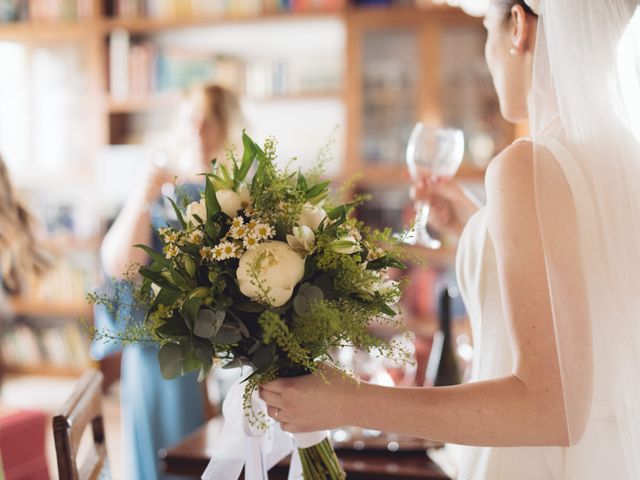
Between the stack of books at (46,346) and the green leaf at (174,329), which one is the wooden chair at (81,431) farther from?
the stack of books at (46,346)

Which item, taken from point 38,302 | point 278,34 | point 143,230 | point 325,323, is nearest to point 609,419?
point 325,323

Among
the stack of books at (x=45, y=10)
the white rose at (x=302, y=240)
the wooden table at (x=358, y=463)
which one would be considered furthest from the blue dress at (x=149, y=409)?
the stack of books at (x=45, y=10)

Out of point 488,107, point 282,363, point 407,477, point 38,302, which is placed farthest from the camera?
point 38,302

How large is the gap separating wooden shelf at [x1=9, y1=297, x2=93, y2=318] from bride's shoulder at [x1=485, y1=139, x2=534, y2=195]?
437 centimetres

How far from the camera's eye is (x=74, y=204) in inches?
212

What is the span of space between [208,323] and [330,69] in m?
3.84

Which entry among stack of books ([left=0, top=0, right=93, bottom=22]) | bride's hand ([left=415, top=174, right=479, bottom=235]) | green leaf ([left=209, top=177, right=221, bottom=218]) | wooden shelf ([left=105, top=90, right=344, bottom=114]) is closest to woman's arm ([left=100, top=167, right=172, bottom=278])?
bride's hand ([left=415, top=174, right=479, bottom=235])

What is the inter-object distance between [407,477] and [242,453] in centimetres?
57

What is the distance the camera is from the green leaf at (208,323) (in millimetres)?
1018

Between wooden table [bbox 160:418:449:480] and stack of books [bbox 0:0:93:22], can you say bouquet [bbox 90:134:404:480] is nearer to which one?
wooden table [bbox 160:418:449:480]

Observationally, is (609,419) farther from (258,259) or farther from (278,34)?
→ (278,34)

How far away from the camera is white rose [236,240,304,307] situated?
1.01 metres

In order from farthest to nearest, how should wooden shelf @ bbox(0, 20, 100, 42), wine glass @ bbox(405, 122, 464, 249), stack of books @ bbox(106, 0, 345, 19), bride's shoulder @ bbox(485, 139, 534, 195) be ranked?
wooden shelf @ bbox(0, 20, 100, 42), stack of books @ bbox(106, 0, 345, 19), wine glass @ bbox(405, 122, 464, 249), bride's shoulder @ bbox(485, 139, 534, 195)

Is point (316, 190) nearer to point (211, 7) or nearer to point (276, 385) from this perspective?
point (276, 385)
